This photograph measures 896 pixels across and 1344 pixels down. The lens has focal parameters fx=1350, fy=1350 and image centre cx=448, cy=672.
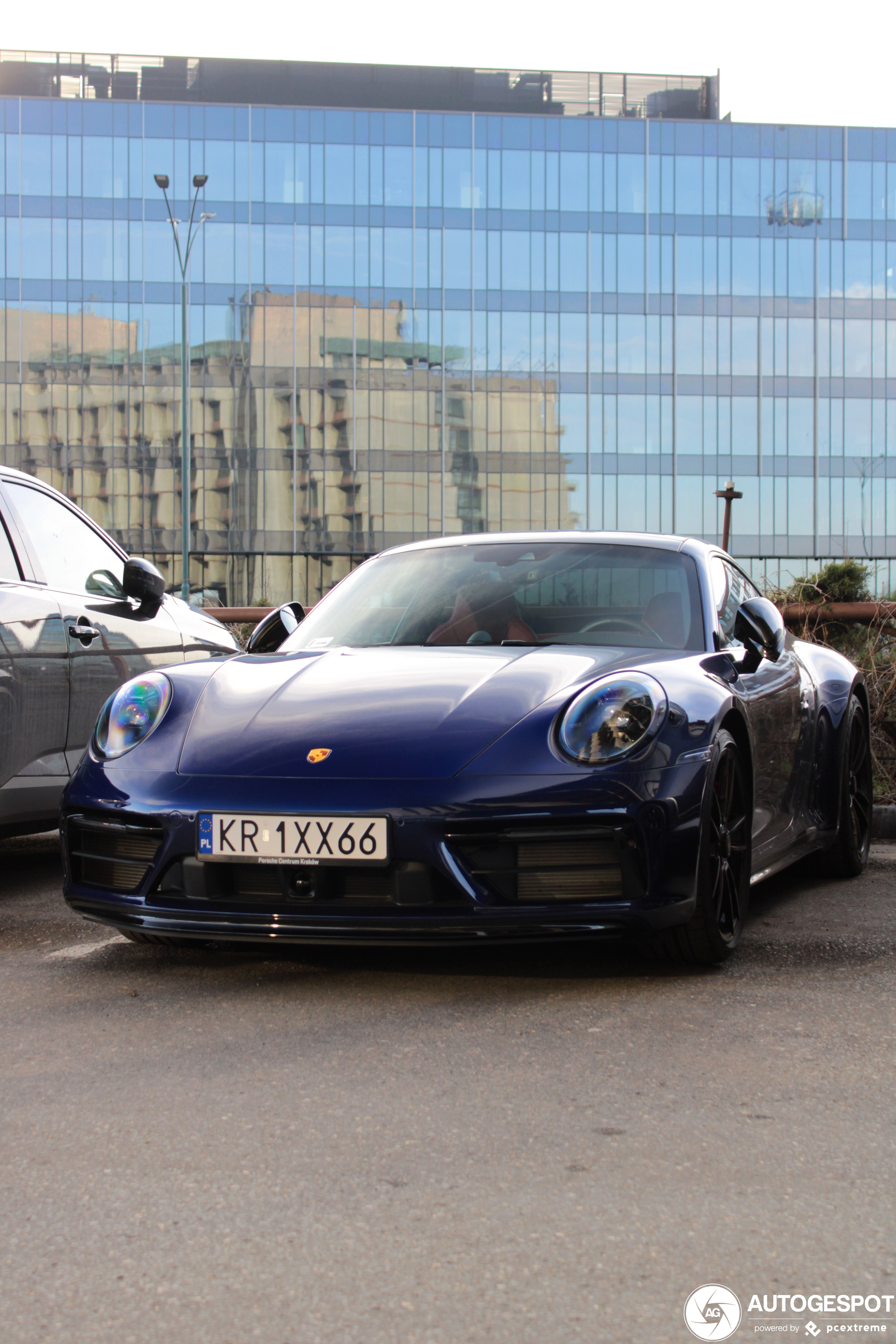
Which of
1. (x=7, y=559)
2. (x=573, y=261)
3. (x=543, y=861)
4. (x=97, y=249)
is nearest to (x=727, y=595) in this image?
(x=543, y=861)

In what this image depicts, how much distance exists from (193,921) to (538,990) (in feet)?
2.84

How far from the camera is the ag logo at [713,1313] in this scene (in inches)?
64.6

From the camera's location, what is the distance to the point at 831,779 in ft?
16.8

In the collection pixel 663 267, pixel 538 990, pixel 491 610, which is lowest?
pixel 538 990

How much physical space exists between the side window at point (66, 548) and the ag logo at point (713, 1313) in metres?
4.21

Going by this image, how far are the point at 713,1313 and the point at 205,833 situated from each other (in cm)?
187

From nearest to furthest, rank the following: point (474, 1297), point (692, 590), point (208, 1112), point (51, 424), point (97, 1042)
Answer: point (474, 1297) < point (208, 1112) < point (97, 1042) < point (692, 590) < point (51, 424)

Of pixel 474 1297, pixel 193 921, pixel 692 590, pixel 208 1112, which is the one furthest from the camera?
pixel 692 590

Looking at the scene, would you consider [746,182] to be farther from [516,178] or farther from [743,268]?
[516,178]

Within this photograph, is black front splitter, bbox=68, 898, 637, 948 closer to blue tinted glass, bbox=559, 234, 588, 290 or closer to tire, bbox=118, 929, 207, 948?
tire, bbox=118, 929, 207, 948

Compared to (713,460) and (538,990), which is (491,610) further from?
(713,460)

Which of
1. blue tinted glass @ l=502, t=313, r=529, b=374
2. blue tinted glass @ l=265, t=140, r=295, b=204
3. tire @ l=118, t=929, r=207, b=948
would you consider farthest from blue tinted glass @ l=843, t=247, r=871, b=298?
tire @ l=118, t=929, r=207, b=948

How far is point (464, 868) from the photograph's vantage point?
3.17m

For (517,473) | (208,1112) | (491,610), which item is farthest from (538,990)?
(517,473)
